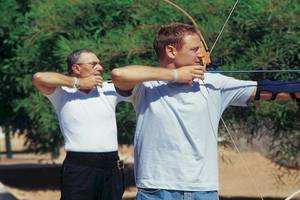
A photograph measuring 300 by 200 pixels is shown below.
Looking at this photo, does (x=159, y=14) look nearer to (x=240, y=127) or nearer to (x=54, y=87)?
(x=240, y=127)

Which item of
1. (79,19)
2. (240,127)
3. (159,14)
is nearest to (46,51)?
(79,19)

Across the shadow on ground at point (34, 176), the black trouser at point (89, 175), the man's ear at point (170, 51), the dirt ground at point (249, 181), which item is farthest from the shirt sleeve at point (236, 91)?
the shadow on ground at point (34, 176)

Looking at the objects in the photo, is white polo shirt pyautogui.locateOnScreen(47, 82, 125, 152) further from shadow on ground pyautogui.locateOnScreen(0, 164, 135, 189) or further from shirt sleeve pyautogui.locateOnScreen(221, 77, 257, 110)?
shadow on ground pyautogui.locateOnScreen(0, 164, 135, 189)

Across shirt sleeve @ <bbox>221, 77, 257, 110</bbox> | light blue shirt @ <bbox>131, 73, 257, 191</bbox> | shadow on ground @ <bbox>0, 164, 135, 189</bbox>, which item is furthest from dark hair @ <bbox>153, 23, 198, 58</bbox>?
shadow on ground @ <bbox>0, 164, 135, 189</bbox>

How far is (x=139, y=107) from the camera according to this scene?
479 cm

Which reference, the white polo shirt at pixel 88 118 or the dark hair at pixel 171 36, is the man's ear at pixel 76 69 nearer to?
the white polo shirt at pixel 88 118

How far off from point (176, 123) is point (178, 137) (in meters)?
0.07

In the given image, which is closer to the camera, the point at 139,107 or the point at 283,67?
the point at 139,107

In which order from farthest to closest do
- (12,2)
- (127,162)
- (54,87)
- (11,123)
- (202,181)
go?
(127,162)
(11,123)
(12,2)
(54,87)
(202,181)

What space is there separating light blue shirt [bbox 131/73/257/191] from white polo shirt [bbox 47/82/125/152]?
1.89m

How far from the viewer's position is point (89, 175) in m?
6.68

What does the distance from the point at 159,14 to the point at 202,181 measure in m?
5.87

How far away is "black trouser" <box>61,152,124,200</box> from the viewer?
6.66 m

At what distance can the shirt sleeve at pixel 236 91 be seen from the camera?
4828 mm
